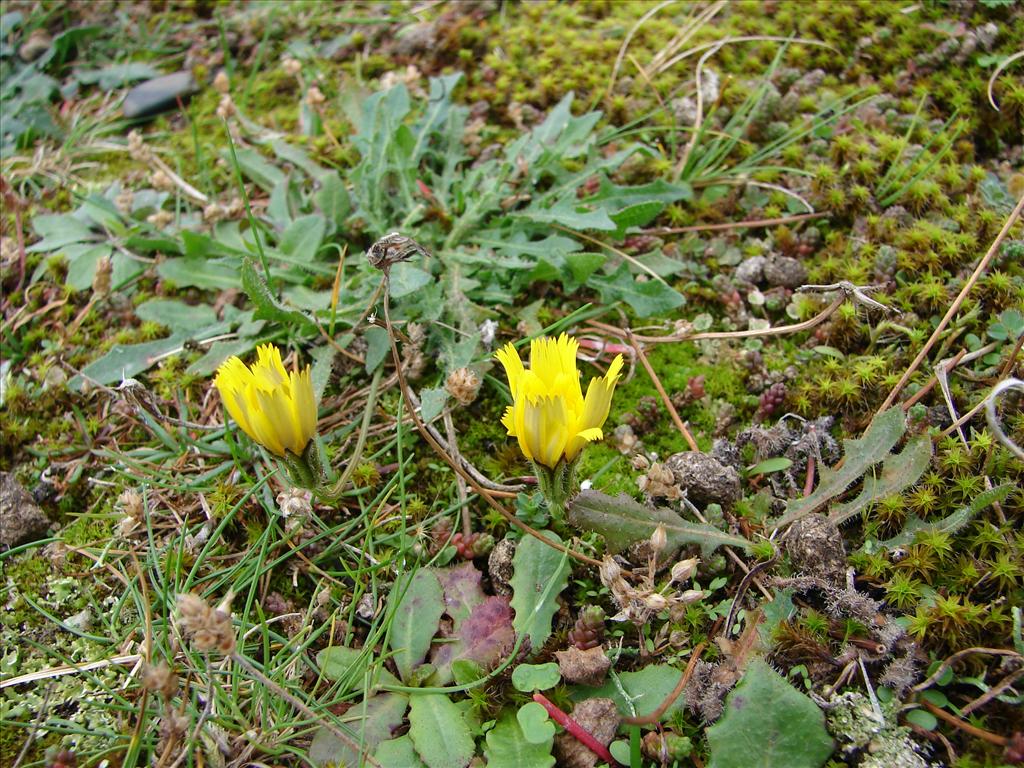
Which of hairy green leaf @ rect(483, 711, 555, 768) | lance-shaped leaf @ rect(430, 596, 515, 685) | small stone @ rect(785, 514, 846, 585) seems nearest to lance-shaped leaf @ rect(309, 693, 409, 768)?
lance-shaped leaf @ rect(430, 596, 515, 685)

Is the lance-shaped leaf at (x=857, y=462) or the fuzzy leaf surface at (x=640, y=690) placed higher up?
→ the lance-shaped leaf at (x=857, y=462)

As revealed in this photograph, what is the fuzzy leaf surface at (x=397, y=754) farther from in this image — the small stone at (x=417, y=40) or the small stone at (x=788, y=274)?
the small stone at (x=417, y=40)

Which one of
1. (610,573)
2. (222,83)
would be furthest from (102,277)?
(610,573)

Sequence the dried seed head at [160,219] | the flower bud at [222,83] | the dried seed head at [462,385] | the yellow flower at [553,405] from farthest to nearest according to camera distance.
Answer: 1. the flower bud at [222,83]
2. the dried seed head at [160,219]
3. the dried seed head at [462,385]
4. the yellow flower at [553,405]

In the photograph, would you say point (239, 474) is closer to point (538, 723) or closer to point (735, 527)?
point (538, 723)

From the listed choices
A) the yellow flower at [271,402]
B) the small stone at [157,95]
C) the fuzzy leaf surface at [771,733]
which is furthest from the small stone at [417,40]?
the fuzzy leaf surface at [771,733]

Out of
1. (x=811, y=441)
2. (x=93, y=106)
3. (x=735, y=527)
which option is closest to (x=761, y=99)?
(x=811, y=441)

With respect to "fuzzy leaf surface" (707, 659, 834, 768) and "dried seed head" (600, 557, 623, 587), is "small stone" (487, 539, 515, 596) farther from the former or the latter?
"fuzzy leaf surface" (707, 659, 834, 768)

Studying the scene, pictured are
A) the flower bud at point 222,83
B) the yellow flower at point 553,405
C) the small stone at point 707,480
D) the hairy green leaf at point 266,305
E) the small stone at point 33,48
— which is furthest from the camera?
the small stone at point 33,48
